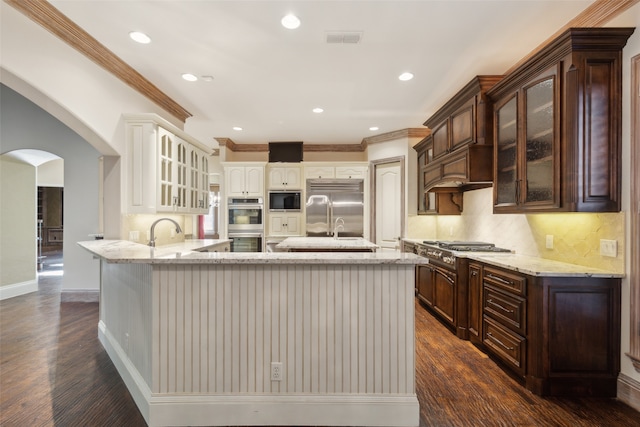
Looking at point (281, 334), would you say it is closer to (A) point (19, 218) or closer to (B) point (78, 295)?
(B) point (78, 295)

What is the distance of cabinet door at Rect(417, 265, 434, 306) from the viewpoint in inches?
154

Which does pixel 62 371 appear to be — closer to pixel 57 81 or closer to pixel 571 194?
pixel 57 81

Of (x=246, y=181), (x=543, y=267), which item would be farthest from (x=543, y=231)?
(x=246, y=181)

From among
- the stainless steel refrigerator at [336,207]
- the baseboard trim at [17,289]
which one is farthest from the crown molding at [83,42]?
the baseboard trim at [17,289]

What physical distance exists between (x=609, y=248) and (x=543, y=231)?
0.68m

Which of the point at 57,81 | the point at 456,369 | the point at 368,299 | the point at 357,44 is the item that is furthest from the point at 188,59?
the point at 456,369

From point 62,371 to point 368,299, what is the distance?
101 inches

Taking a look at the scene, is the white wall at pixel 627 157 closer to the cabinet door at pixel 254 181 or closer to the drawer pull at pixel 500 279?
the drawer pull at pixel 500 279

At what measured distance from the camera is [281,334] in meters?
1.88

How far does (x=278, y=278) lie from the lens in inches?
73.9

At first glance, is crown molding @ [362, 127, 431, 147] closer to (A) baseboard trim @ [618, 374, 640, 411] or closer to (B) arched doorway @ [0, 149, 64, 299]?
(A) baseboard trim @ [618, 374, 640, 411]

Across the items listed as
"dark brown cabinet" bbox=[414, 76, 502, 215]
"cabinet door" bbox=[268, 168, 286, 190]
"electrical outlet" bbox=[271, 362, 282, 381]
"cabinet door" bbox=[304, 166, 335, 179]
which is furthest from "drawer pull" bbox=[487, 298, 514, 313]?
"cabinet door" bbox=[268, 168, 286, 190]

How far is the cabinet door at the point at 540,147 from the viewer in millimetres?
2250

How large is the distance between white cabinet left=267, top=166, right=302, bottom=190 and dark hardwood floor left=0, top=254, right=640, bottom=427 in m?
3.64
